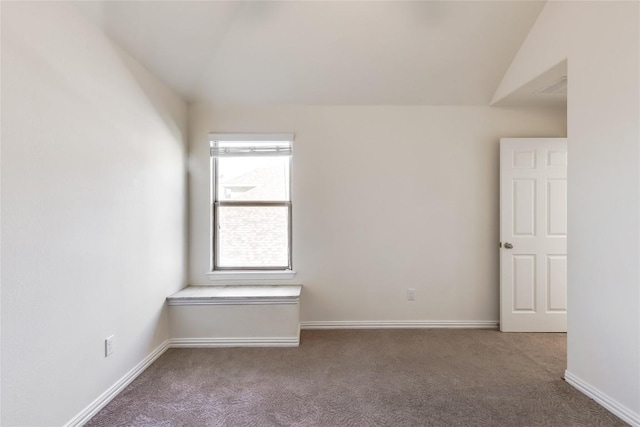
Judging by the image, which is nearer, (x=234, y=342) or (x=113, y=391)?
(x=113, y=391)

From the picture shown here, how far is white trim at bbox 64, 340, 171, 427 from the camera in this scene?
1704 mm

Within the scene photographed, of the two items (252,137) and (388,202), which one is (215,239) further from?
(388,202)

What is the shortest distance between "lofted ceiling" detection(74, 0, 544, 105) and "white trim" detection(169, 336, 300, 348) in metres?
2.30

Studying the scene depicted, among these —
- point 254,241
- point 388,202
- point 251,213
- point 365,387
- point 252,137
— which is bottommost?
point 365,387

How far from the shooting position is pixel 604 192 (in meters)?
1.83

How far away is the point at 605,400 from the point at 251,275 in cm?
281

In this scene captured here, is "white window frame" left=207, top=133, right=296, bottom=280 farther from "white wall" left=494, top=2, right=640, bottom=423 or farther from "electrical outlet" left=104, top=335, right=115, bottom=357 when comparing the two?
"white wall" left=494, top=2, right=640, bottom=423

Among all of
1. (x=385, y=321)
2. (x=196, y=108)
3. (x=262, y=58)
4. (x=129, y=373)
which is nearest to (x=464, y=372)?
(x=385, y=321)

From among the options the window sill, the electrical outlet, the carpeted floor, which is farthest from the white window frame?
the electrical outlet

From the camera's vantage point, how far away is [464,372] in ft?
7.32

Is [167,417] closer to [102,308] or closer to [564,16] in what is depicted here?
[102,308]

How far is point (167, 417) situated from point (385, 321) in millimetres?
2075

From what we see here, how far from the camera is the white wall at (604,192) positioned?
1.69 m

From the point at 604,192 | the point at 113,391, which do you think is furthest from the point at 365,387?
the point at 604,192
